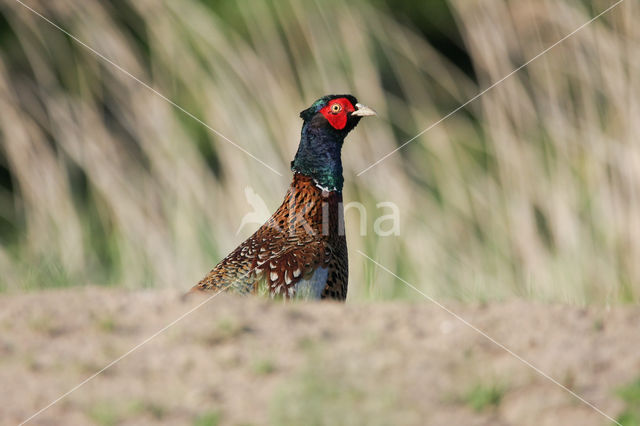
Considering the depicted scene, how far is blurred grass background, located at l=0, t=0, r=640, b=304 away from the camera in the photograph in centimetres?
612

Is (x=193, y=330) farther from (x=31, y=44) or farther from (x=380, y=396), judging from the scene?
(x=31, y=44)

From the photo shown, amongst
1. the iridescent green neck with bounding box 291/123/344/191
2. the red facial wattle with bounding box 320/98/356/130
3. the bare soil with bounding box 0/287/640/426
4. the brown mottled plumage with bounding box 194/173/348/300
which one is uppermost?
the red facial wattle with bounding box 320/98/356/130

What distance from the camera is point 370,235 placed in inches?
258

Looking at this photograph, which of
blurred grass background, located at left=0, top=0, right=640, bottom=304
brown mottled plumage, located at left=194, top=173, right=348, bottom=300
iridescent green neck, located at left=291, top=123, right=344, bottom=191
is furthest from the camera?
blurred grass background, located at left=0, top=0, right=640, bottom=304

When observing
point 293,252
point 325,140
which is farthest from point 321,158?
point 293,252

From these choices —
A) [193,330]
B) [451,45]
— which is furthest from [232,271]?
[451,45]

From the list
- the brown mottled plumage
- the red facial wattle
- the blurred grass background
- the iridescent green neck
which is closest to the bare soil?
the brown mottled plumage

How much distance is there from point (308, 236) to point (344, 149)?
2.48 metres

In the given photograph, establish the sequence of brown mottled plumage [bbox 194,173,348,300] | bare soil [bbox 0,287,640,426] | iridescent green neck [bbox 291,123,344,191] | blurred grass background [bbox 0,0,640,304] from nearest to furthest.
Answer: bare soil [bbox 0,287,640,426] < brown mottled plumage [bbox 194,173,348,300] < iridescent green neck [bbox 291,123,344,191] < blurred grass background [bbox 0,0,640,304]

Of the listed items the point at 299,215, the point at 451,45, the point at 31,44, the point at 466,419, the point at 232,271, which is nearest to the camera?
the point at 466,419

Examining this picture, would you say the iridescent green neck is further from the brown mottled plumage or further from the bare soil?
the bare soil

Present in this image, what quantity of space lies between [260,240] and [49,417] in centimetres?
195

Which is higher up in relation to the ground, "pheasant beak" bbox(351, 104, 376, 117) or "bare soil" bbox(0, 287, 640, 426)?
"pheasant beak" bbox(351, 104, 376, 117)

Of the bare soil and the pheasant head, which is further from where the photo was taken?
the pheasant head
